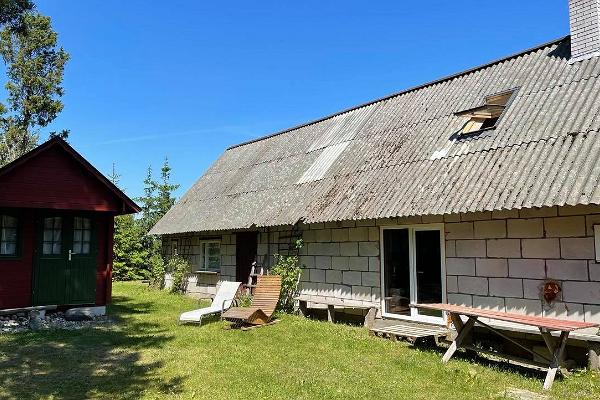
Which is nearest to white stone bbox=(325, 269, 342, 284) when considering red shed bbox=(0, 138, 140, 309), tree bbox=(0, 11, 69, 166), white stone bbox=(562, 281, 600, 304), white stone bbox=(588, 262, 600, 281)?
white stone bbox=(562, 281, 600, 304)

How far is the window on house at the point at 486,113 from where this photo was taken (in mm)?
9408

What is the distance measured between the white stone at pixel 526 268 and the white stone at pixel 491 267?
3.8 inches

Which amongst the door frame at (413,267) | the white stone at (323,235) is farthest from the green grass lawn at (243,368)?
the white stone at (323,235)

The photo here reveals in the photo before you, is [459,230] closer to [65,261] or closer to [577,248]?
[577,248]

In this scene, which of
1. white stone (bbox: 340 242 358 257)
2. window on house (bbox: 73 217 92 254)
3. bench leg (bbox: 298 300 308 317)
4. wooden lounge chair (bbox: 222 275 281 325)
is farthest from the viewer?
window on house (bbox: 73 217 92 254)

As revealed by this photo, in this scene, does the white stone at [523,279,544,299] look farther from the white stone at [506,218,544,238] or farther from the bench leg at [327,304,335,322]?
the bench leg at [327,304,335,322]

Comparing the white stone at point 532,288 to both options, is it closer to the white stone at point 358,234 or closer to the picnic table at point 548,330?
the picnic table at point 548,330

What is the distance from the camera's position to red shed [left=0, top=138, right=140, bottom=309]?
34.3 ft

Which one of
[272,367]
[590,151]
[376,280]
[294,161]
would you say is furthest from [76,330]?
[590,151]

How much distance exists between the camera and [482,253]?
782cm

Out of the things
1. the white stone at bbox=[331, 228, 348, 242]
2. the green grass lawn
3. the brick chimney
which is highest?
the brick chimney

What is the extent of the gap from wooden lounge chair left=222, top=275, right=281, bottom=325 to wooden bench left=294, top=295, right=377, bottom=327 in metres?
0.69

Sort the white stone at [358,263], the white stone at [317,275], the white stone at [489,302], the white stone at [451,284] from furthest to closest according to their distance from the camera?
the white stone at [317,275], the white stone at [358,263], the white stone at [451,284], the white stone at [489,302]

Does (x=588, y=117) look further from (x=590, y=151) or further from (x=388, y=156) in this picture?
(x=388, y=156)
